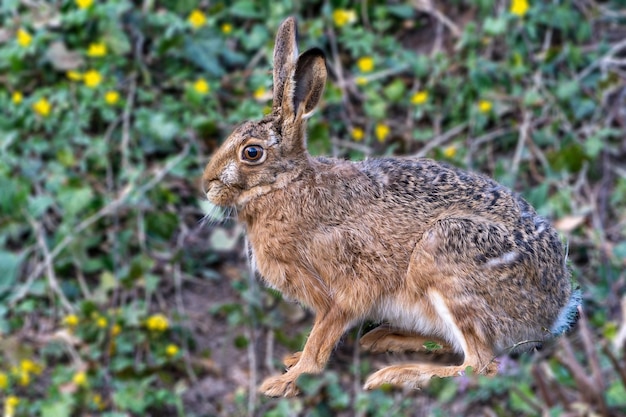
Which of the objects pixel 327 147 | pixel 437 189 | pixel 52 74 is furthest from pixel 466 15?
pixel 437 189

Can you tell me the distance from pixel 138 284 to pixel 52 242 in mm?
919

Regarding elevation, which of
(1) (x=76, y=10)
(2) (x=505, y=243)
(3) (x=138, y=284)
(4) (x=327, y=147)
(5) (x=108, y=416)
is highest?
(1) (x=76, y=10)

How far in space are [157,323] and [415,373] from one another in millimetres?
4743

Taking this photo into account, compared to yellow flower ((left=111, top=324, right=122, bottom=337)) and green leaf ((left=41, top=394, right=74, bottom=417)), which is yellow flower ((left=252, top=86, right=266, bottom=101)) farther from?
green leaf ((left=41, top=394, right=74, bottom=417))

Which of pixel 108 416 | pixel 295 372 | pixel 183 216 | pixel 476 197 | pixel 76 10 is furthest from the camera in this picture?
pixel 76 10

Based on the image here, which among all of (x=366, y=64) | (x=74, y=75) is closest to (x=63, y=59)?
(x=74, y=75)

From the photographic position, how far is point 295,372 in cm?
290

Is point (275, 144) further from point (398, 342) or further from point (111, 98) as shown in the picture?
point (111, 98)

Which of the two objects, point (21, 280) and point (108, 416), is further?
point (21, 280)

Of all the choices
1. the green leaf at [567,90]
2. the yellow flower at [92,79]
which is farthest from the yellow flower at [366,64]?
the yellow flower at [92,79]

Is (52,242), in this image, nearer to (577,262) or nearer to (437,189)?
(577,262)

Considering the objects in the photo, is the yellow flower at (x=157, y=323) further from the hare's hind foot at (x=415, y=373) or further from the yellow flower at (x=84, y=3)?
the hare's hind foot at (x=415, y=373)

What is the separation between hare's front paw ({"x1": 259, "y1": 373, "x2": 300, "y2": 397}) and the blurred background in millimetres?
3962

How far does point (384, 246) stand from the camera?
3041 mm
